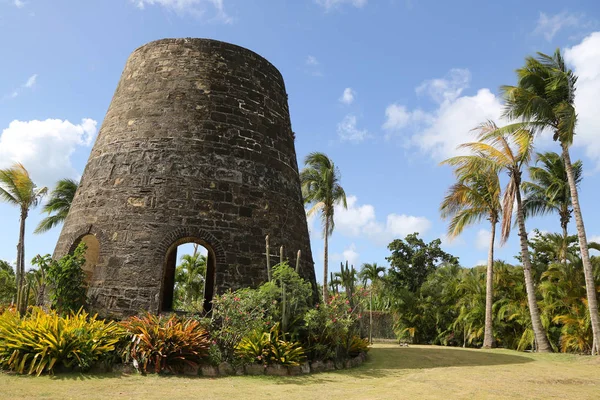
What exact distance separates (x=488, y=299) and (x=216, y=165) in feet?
41.1

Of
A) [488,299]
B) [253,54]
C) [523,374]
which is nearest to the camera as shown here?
[523,374]

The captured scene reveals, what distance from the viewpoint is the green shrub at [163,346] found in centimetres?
830

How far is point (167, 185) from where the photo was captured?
10648 mm

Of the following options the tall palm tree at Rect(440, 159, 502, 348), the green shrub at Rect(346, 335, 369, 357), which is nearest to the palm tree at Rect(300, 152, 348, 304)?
the tall palm tree at Rect(440, 159, 502, 348)

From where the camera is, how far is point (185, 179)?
1073 cm

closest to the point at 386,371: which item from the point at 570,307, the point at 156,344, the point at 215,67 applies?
the point at 156,344

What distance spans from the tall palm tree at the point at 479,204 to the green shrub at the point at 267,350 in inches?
450

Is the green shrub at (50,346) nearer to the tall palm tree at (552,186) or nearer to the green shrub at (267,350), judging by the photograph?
the green shrub at (267,350)

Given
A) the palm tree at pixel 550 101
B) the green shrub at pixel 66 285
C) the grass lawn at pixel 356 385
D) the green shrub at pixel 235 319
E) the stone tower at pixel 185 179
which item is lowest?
the grass lawn at pixel 356 385

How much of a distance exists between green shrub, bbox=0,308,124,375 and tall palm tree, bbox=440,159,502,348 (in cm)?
1406

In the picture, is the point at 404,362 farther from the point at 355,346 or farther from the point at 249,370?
the point at 249,370

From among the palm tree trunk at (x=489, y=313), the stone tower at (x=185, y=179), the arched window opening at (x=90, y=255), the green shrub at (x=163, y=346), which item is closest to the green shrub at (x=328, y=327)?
the stone tower at (x=185, y=179)

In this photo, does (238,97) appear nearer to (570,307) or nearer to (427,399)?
(427,399)

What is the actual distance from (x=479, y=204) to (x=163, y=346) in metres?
15.4
